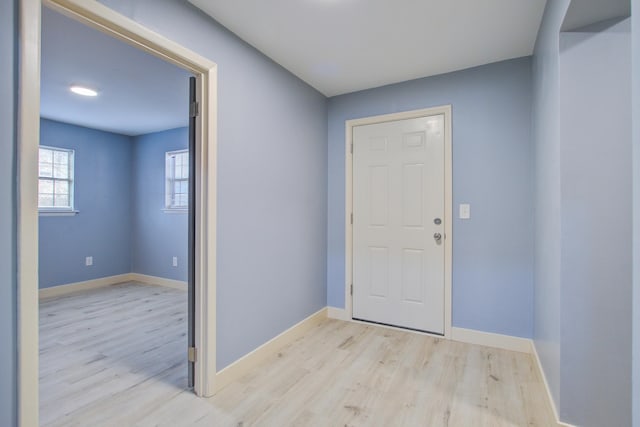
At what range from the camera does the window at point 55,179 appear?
4211mm

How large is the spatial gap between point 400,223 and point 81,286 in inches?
179

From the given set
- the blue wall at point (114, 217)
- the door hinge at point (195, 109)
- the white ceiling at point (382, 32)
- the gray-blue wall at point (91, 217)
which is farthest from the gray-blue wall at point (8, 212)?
the gray-blue wall at point (91, 217)

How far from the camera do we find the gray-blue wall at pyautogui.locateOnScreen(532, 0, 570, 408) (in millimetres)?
1577

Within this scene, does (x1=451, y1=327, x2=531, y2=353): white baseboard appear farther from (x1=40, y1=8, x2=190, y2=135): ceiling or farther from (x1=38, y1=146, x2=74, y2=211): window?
(x1=38, y1=146, x2=74, y2=211): window

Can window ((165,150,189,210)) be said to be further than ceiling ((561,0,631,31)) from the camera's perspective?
Yes

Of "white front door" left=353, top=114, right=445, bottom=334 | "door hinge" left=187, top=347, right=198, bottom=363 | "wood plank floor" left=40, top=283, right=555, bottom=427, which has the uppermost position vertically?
"white front door" left=353, top=114, right=445, bottom=334

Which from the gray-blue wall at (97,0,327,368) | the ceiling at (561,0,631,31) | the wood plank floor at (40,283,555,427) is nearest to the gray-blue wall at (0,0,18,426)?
the gray-blue wall at (97,0,327,368)

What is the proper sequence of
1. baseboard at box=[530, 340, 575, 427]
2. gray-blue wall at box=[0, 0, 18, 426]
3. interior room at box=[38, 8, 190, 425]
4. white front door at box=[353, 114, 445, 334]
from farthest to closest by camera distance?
white front door at box=[353, 114, 445, 334] < interior room at box=[38, 8, 190, 425] < baseboard at box=[530, 340, 575, 427] < gray-blue wall at box=[0, 0, 18, 426]

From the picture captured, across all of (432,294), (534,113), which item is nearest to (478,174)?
(534,113)

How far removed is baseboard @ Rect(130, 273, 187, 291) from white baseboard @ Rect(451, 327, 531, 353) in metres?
3.68

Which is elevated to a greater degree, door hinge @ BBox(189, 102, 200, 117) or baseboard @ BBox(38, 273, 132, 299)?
door hinge @ BBox(189, 102, 200, 117)

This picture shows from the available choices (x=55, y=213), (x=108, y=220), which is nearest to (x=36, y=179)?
(x=55, y=213)

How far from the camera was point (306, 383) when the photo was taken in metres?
2.06

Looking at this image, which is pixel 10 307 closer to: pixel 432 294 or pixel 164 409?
pixel 164 409
